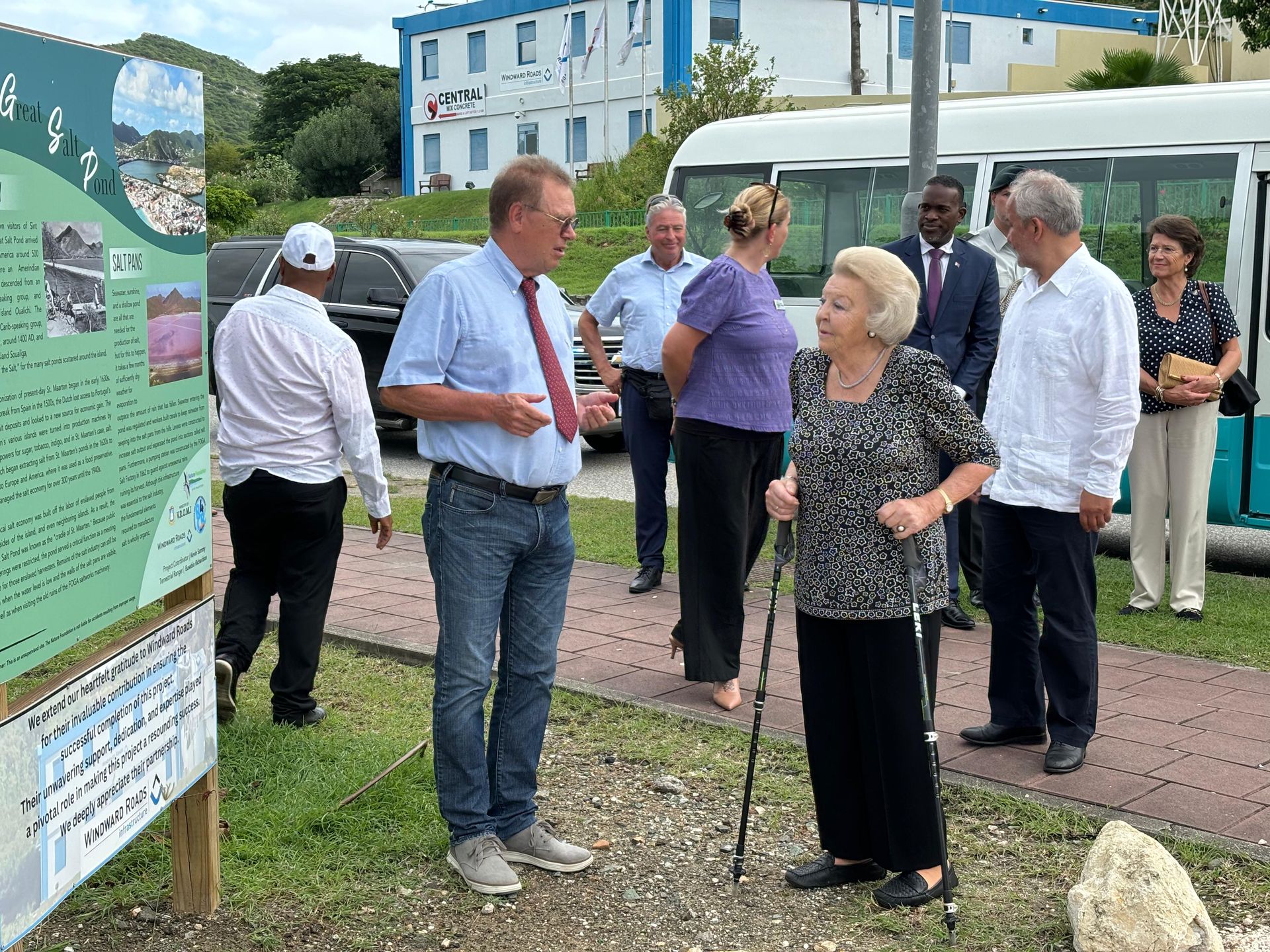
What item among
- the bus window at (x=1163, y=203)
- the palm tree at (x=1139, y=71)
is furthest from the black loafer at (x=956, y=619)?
the palm tree at (x=1139, y=71)

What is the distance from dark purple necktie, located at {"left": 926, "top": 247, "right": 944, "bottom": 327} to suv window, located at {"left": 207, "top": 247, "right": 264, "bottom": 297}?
9.34 m

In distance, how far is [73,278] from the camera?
301cm

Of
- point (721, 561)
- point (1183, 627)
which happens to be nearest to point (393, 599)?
point (721, 561)

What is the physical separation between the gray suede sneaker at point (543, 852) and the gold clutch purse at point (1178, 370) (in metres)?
4.54

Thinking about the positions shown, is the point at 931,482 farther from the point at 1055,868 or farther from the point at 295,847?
the point at 295,847

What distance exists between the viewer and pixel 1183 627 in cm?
727

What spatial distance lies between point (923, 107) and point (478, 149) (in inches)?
2288

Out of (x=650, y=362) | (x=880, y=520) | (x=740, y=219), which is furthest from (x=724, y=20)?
(x=880, y=520)

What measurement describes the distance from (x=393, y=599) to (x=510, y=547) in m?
3.78

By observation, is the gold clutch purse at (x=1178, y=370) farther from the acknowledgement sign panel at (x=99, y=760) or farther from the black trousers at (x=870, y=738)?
the acknowledgement sign panel at (x=99, y=760)

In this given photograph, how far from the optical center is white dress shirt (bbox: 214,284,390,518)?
5.29 metres

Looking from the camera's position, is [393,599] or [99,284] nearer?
[99,284]

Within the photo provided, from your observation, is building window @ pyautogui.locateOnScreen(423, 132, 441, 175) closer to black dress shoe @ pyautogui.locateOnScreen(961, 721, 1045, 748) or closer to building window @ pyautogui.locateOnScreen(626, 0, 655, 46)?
building window @ pyautogui.locateOnScreen(626, 0, 655, 46)

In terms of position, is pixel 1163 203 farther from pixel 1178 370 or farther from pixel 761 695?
pixel 761 695
